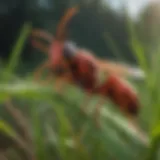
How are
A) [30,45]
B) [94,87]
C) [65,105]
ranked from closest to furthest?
1. [65,105]
2. [94,87]
3. [30,45]

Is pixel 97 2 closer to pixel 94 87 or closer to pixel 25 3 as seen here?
pixel 25 3

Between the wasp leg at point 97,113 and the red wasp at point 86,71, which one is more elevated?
the red wasp at point 86,71

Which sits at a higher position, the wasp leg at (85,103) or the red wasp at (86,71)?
the red wasp at (86,71)

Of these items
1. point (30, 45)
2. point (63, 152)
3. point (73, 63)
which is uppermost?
point (30, 45)

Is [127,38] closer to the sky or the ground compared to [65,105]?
closer to the sky

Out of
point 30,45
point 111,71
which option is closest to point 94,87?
point 111,71

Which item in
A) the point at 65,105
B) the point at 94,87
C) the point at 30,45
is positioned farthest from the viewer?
the point at 30,45

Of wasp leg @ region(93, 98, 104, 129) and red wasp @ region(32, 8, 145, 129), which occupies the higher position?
red wasp @ region(32, 8, 145, 129)

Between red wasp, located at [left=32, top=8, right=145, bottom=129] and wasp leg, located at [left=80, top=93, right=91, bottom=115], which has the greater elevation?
red wasp, located at [left=32, top=8, right=145, bottom=129]
